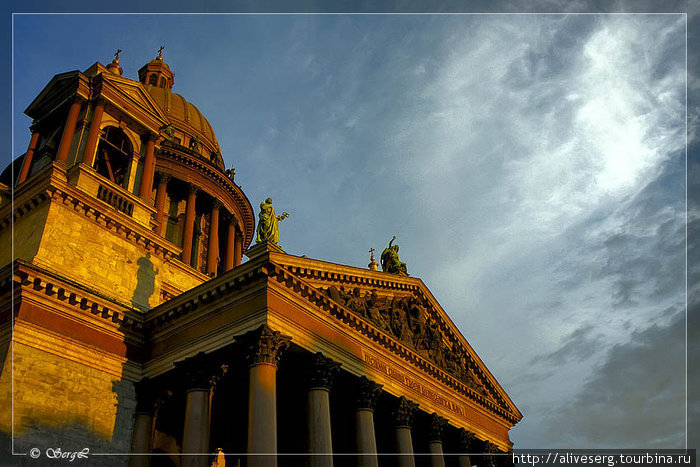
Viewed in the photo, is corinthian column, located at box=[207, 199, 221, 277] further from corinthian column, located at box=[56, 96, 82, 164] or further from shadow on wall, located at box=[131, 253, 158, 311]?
corinthian column, located at box=[56, 96, 82, 164]

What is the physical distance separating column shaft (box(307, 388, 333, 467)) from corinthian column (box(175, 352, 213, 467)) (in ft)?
10.1

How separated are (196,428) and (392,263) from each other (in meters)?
12.8

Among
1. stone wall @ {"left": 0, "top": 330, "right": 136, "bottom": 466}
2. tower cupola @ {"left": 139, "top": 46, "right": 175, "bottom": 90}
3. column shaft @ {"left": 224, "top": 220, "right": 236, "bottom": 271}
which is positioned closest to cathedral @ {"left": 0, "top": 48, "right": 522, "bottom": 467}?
stone wall @ {"left": 0, "top": 330, "right": 136, "bottom": 466}

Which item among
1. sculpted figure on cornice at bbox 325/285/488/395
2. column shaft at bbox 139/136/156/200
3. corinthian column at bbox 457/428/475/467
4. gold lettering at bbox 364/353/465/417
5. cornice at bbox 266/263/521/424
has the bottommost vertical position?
corinthian column at bbox 457/428/475/467

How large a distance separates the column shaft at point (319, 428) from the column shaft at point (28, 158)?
15.5 m

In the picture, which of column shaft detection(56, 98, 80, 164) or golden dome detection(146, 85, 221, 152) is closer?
column shaft detection(56, 98, 80, 164)

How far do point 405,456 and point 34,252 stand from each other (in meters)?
14.7

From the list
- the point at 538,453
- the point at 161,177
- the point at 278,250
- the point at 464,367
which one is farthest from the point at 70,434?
the point at 538,453

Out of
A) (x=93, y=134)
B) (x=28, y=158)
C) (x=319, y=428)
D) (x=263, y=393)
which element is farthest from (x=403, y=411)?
(x=28, y=158)

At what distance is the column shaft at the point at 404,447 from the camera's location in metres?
21.2

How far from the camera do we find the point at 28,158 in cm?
2517

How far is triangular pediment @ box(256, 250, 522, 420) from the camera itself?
19.8 meters

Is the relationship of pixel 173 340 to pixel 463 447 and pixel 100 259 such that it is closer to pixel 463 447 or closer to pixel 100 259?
pixel 100 259

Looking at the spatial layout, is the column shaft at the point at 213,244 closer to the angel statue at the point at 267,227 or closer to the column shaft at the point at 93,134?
the column shaft at the point at 93,134
